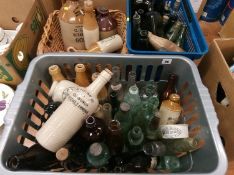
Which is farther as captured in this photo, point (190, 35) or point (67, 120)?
point (190, 35)

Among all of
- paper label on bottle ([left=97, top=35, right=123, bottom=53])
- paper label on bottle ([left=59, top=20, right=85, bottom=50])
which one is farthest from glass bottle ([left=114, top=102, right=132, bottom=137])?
paper label on bottle ([left=59, top=20, right=85, bottom=50])

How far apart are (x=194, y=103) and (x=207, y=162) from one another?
0.51ft

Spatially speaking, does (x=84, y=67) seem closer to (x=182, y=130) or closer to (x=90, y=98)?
(x=90, y=98)

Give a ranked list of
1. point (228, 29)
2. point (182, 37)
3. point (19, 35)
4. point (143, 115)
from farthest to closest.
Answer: point (228, 29) < point (182, 37) < point (19, 35) < point (143, 115)

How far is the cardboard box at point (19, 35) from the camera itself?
65 cm

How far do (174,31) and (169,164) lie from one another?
1.58 feet

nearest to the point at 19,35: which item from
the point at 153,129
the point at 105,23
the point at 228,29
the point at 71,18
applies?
the point at 71,18

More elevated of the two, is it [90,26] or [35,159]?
[90,26]

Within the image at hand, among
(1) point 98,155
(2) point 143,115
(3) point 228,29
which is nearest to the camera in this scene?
(1) point 98,155

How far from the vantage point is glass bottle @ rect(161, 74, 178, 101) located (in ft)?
2.12

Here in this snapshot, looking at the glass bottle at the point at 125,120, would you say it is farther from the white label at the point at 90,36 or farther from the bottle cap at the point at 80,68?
the white label at the point at 90,36

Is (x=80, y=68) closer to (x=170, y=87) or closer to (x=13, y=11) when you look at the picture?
(x=170, y=87)

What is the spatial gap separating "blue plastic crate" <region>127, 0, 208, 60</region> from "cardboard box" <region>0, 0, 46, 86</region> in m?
0.35

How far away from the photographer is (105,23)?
745 millimetres
